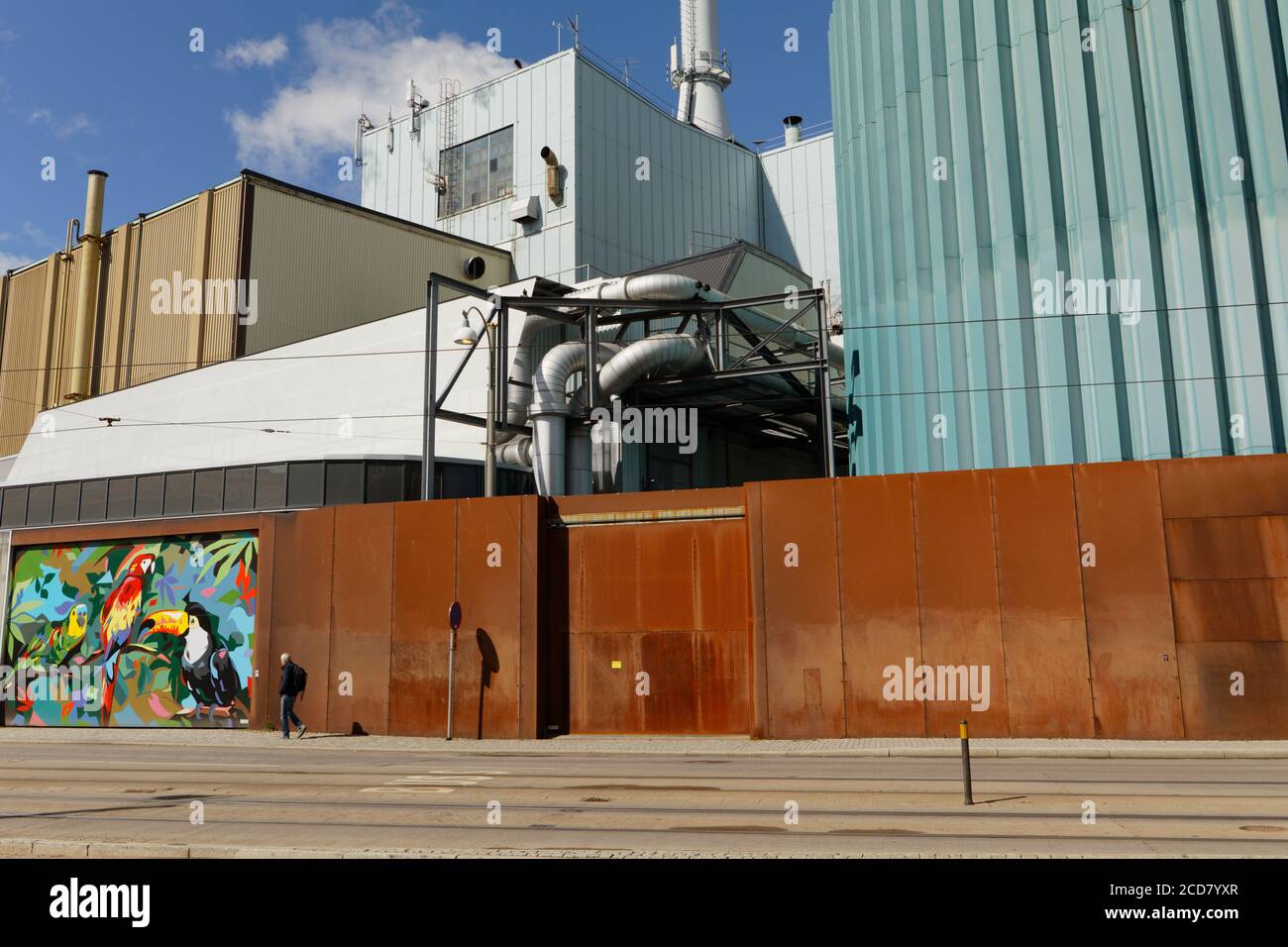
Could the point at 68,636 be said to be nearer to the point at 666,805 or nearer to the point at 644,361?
the point at 644,361

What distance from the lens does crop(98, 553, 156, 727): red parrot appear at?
80.6ft

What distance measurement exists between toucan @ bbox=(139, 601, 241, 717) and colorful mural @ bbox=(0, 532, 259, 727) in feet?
0.08

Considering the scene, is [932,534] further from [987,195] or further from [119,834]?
[119,834]

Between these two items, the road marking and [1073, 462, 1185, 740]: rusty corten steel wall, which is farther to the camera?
[1073, 462, 1185, 740]: rusty corten steel wall

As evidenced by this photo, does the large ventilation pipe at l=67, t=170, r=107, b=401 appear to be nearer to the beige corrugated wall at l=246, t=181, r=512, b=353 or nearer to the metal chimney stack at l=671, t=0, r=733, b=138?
the beige corrugated wall at l=246, t=181, r=512, b=353

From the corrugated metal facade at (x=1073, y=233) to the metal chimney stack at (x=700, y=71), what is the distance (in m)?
29.1

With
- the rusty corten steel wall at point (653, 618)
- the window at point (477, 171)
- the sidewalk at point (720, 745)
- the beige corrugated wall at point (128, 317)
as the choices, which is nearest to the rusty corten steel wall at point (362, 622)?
the sidewalk at point (720, 745)

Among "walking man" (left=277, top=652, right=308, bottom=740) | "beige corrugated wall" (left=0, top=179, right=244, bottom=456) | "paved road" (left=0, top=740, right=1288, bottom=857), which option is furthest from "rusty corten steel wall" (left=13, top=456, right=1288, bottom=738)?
"beige corrugated wall" (left=0, top=179, right=244, bottom=456)

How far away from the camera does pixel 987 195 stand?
2414 centimetres

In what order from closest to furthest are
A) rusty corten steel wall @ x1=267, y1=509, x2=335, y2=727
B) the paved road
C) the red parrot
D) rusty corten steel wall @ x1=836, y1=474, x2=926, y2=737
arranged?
the paved road, rusty corten steel wall @ x1=836, y1=474, x2=926, y2=737, rusty corten steel wall @ x1=267, y1=509, x2=335, y2=727, the red parrot

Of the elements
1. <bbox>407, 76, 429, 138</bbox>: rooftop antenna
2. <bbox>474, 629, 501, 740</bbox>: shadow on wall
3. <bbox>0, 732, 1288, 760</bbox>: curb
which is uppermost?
<bbox>407, 76, 429, 138</bbox>: rooftop antenna

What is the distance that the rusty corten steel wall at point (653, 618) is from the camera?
19.8 m

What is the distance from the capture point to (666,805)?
11.5 m

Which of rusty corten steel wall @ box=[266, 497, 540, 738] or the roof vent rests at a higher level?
the roof vent
